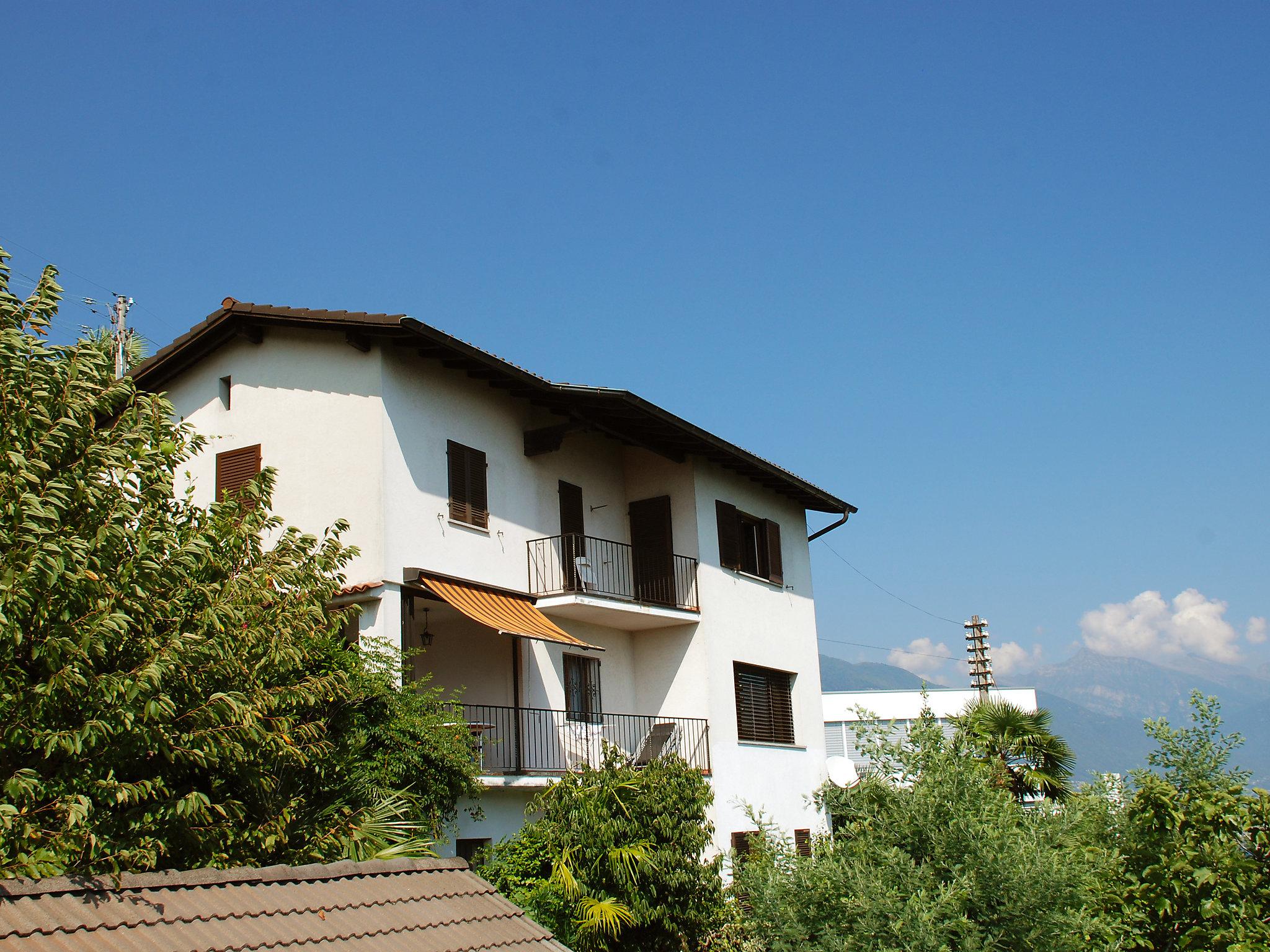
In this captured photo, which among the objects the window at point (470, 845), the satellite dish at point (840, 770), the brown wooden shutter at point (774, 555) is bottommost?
the window at point (470, 845)

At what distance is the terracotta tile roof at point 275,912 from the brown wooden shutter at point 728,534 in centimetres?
1482

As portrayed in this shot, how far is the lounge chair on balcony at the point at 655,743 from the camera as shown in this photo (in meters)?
22.1

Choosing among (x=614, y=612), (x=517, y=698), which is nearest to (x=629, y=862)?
(x=517, y=698)

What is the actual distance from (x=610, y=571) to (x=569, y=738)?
3652 millimetres

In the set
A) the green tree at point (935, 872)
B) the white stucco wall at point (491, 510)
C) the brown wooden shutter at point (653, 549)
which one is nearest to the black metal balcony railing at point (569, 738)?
the white stucco wall at point (491, 510)

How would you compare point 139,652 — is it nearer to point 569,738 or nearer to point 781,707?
point 569,738

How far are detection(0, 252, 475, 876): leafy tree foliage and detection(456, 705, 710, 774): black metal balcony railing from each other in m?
4.89

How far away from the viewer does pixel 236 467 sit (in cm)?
1994

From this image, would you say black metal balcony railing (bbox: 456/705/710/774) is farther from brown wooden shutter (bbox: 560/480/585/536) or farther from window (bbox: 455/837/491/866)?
brown wooden shutter (bbox: 560/480/585/536)

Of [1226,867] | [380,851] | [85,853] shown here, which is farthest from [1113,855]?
[85,853]

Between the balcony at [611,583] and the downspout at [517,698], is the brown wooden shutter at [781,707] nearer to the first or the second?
the balcony at [611,583]

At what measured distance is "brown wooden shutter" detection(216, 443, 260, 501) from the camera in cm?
1977

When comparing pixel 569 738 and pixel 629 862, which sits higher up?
pixel 569 738

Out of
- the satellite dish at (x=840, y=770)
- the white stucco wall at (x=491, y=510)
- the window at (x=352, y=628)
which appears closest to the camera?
the window at (x=352, y=628)
